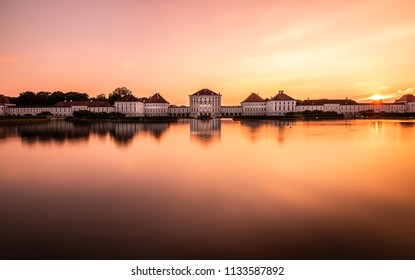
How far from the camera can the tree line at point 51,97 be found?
7094 centimetres

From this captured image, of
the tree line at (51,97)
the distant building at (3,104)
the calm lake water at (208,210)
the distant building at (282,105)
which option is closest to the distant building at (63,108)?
the distant building at (3,104)

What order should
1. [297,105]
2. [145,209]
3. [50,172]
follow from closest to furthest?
[145,209] < [50,172] < [297,105]

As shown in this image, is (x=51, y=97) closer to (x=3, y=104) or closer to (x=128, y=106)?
(x=3, y=104)

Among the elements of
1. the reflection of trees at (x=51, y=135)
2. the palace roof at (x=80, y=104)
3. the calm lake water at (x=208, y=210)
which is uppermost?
the palace roof at (x=80, y=104)

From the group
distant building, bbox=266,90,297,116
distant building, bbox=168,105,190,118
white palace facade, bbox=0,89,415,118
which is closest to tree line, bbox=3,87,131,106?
white palace facade, bbox=0,89,415,118

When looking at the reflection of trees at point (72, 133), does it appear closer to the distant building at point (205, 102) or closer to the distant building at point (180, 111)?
the distant building at point (205, 102)

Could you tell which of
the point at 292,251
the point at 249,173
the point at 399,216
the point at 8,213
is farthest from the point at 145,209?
the point at 399,216

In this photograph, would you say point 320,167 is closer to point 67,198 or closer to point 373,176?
point 373,176

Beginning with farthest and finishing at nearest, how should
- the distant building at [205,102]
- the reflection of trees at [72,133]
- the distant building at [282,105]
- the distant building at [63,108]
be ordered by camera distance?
the distant building at [282,105], the distant building at [205,102], the distant building at [63,108], the reflection of trees at [72,133]

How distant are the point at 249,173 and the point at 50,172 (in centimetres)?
568

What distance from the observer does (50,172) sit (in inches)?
318

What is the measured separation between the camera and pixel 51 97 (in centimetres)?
7369

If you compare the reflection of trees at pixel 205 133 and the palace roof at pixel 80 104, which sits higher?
the palace roof at pixel 80 104

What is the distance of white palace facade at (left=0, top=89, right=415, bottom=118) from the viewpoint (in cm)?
6888
